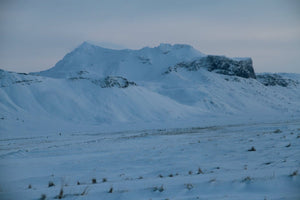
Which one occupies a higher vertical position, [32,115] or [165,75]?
[165,75]

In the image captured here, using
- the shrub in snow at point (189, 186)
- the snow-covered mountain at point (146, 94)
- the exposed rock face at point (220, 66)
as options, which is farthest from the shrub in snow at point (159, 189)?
the exposed rock face at point (220, 66)

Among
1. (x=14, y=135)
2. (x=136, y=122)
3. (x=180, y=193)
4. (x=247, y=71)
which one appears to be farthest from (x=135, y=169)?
(x=247, y=71)

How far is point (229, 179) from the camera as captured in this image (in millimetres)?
6137

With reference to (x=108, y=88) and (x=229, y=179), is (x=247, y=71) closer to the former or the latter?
(x=108, y=88)

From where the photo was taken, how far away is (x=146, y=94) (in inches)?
1885

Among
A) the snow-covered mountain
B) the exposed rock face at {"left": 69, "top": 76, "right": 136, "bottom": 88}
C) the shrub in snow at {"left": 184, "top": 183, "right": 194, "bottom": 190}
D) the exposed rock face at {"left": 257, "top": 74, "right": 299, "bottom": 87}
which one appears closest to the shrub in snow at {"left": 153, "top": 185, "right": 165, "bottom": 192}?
the shrub in snow at {"left": 184, "top": 183, "right": 194, "bottom": 190}

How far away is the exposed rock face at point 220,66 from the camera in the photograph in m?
74.1

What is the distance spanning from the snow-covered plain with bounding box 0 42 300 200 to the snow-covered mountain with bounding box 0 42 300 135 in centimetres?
19

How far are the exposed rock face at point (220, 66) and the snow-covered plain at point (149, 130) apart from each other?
31 cm

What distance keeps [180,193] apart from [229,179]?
120 cm

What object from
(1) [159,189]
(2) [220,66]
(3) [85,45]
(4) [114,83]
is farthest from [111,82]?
(3) [85,45]

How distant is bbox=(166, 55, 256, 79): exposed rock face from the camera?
74.1 metres

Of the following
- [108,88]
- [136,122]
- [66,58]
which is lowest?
[136,122]

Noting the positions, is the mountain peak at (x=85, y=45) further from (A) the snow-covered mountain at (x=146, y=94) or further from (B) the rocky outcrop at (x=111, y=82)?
(B) the rocky outcrop at (x=111, y=82)
